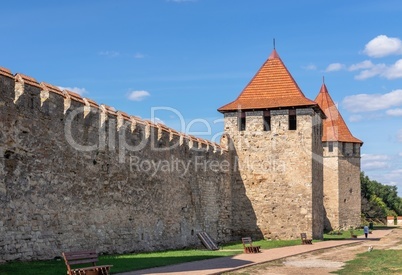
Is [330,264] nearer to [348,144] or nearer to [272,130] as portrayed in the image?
[272,130]

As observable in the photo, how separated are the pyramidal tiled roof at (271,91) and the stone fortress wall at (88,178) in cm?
421

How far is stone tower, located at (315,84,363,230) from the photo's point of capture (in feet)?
147

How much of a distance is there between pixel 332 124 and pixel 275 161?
20.4m

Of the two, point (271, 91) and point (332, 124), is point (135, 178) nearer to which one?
point (271, 91)

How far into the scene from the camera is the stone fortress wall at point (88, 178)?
13328 mm

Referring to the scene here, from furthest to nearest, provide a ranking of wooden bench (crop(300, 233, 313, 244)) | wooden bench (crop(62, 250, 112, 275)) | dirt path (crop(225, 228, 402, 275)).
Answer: wooden bench (crop(300, 233, 313, 244)), dirt path (crop(225, 228, 402, 275)), wooden bench (crop(62, 250, 112, 275))

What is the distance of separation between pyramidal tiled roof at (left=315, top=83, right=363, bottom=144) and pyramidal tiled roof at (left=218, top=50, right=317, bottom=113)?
17.4 metres

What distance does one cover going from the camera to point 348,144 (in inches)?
1827

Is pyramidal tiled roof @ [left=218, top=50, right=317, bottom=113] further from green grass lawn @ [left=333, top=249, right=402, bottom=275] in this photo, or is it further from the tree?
the tree

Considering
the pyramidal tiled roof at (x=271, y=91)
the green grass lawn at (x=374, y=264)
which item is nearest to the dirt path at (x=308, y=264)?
the green grass lawn at (x=374, y=264)

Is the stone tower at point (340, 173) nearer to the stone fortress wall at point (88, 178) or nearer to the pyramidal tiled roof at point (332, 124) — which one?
the pyramidal tiled roof at point (332, 124)

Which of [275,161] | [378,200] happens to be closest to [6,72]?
[275,161]

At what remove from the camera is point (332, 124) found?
1832 inches

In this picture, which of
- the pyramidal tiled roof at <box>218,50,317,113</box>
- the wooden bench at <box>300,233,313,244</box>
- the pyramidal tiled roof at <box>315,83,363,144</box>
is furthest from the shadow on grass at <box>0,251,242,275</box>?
the pyramidal tiled roof at <box>315,83,363,144</box>
